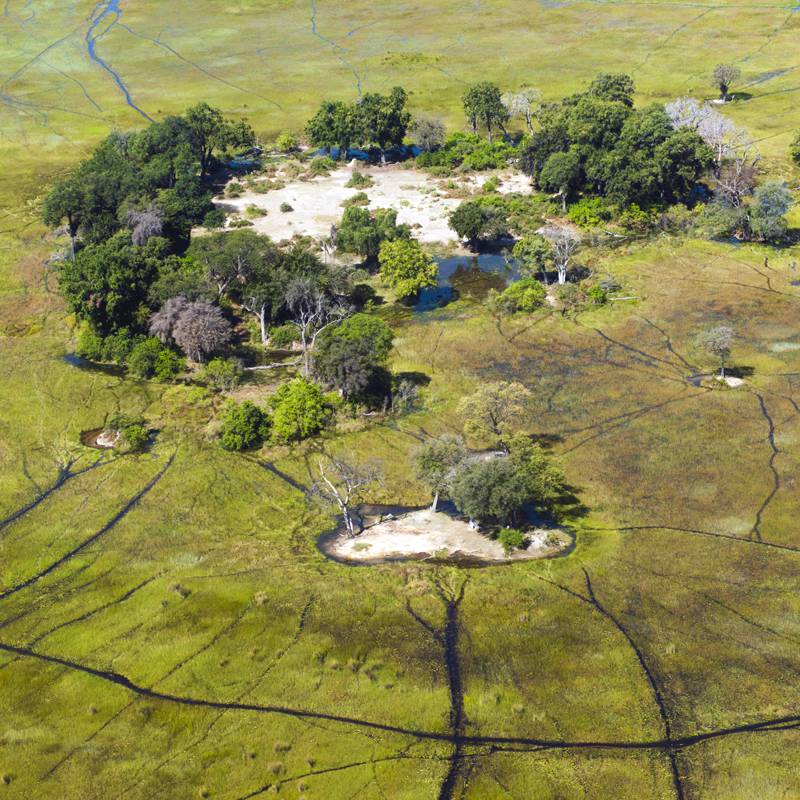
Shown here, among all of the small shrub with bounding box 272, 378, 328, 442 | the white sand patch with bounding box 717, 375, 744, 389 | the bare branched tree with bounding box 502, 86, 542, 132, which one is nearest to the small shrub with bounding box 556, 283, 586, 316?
the white sand patch with bounding box 717, 375, 744, 389

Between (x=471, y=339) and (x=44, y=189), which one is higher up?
(x=44, y=189)

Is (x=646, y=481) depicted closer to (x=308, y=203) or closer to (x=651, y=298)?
(x=651, y=298)

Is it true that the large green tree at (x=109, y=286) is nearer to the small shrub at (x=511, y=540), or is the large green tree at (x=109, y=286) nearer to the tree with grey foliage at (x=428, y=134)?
the small shrub at (x=511, y=540)

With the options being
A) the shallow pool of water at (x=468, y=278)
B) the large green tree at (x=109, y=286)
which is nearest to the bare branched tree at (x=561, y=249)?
the shallow pool of water at (x=468, y=278)

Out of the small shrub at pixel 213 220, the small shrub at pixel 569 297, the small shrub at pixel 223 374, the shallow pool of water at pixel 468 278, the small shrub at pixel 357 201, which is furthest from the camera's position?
the small shrub at pixel 357 201

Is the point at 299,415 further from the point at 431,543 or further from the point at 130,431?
the point at 431,543

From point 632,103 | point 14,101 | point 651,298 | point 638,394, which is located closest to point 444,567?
point 638,394

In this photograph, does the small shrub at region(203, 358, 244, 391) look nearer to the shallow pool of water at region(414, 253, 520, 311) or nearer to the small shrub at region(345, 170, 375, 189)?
the shallow pool of water at region(414, 253, 520, 311)

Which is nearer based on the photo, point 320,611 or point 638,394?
point 320,611
